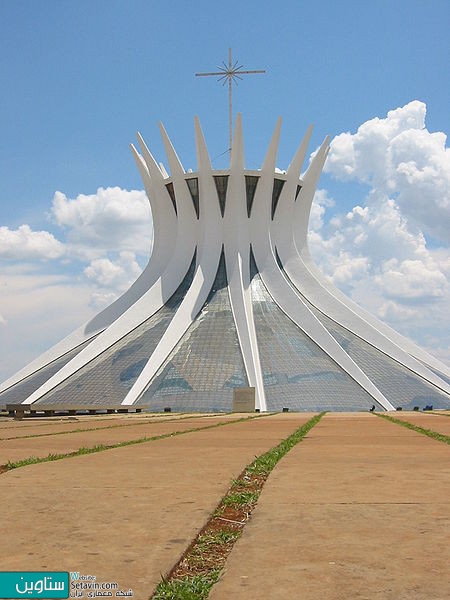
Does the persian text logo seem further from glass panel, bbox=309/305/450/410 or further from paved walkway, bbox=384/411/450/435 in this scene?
glass panel, bbox=309/305/450/410

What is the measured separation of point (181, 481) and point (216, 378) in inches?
1092

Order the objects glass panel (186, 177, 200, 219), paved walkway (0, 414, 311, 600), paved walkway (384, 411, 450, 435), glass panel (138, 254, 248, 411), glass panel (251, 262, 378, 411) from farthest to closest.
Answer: glass panel (186, 177, 200, 219) → glass panel (251, 262, 378, 411) → glass panel (138, 254, 248, 411) → paved walkway (384, 411, 450, 435) → paved walkway (0, 414, 311, 600)

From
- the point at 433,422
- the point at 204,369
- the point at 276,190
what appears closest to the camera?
the point at 433,422

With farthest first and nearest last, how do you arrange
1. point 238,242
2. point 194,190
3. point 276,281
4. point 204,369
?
1. point 194,190
2. point 238,242
3. point 276,281
4. point 204,369

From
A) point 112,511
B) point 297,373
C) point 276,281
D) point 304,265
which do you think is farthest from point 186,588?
point 304,265

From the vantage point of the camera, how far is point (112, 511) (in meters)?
2.98

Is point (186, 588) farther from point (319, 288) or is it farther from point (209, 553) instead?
point (319, 288)

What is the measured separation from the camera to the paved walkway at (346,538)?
6.18 ft

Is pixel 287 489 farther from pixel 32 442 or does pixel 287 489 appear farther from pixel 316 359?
pixel 316 359

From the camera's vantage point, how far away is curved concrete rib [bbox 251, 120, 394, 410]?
111 feet

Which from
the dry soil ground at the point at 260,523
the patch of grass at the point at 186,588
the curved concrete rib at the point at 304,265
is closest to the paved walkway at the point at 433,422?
the dry soil ground at the point at 260,523

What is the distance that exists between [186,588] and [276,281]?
37.5m

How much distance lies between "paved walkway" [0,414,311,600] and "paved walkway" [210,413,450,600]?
27 centimetres

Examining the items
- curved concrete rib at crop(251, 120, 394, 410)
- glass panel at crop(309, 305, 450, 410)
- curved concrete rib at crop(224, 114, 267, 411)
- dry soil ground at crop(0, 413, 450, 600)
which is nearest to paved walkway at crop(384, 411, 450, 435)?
dry soil ground at crop(0, 413, 450, 600)
